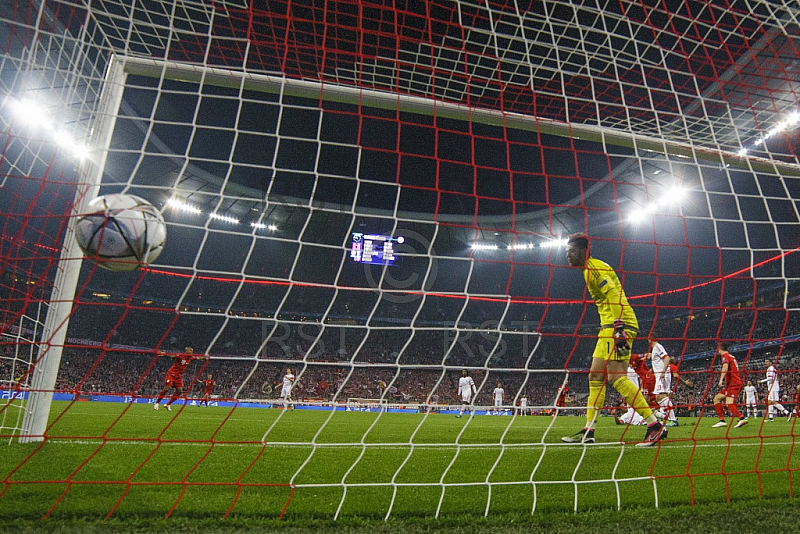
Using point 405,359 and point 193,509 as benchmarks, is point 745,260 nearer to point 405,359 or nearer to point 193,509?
point 405,359

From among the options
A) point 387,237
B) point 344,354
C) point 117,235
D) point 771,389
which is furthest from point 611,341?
point 344,354

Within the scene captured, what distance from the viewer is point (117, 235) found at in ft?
10.1

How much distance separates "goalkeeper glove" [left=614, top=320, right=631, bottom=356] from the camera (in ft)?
14.2

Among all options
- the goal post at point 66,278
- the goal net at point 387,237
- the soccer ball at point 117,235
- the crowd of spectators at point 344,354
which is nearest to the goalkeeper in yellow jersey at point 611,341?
the goal net at point 387,237

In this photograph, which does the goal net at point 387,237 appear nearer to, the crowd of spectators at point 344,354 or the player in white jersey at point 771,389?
the crowd of spectators at point 344,354

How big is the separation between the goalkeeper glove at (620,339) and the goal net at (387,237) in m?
0.65

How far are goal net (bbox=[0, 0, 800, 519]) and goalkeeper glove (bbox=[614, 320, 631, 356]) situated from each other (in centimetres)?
65

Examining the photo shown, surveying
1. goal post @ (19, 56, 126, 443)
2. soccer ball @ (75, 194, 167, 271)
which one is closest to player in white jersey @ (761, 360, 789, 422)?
soccer ball @ (75, 194, 167, 271)

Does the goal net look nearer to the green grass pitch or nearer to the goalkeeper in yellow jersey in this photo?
the green grass pitch

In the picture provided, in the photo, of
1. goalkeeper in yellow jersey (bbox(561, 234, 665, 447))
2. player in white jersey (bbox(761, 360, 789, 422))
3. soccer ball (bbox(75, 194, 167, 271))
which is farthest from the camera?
player in white jersey (bbox(761, 360, 789, 422))

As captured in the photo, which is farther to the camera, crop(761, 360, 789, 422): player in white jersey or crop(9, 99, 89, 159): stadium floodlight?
crop(761, 360, 789, 422): player in white jersey

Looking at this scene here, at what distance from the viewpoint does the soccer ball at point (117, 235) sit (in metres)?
3.00

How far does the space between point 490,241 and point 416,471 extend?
24.6 metres

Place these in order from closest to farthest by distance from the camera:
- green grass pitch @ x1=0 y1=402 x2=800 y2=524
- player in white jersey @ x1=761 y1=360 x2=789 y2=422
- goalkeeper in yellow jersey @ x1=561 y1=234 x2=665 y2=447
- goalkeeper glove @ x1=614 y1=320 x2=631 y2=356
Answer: green grass pitch @ x1=0 y1=402 x2=800 y2=524, goalkeeper in yellow jersey @ x1=561 y1=234 x2=665 y2=447, goalkeeper glove @ x1=614 y1=320 x2=631 y2=356, player in white jersey @ x1=761 y1=360 x2=789 y2=422
